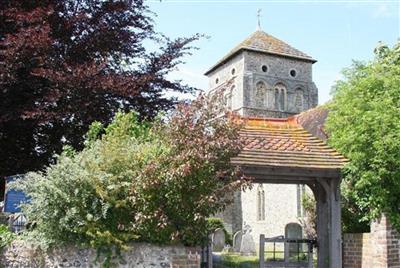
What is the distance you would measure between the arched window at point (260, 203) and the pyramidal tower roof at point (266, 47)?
15321 mm

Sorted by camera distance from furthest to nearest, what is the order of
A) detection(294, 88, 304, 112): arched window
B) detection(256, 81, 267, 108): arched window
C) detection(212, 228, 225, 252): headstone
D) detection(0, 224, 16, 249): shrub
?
detection(294, 88, 304, 112): arched window → detection(256, 81, 267, 108): arched window → detection(212, 228, 225, 252): headstone → detection(0, 224, 16, 249): shrub

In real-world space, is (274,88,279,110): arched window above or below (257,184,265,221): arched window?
above

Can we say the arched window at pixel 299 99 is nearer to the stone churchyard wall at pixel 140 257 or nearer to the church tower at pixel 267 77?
the church tower at pixel 267 77

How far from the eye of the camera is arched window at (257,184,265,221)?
34.7 metres

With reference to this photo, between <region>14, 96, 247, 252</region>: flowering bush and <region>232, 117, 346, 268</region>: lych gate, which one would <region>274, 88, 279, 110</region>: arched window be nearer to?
<region>232, 117, 346, 268</region>: lych gate

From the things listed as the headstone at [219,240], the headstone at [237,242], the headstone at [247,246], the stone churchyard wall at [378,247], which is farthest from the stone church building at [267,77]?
the stone churchyard wall at [378,247]

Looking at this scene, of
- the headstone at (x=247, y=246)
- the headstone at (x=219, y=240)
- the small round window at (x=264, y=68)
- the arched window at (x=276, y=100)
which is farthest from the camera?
the arched window at (x=276, y=100)

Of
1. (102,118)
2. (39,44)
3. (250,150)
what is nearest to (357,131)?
(250,150)

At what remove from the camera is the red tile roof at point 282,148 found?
35.5ft

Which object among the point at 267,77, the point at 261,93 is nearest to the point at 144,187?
the point at 267,77

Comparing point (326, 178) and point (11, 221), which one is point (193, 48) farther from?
point (11, 221)

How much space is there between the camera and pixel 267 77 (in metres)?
48.0

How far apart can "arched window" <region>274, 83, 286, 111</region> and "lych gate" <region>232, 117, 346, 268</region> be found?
37.4 metres

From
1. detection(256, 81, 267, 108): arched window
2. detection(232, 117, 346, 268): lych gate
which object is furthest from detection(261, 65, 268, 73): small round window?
detection(232, 117, 346, 268): lych gate
